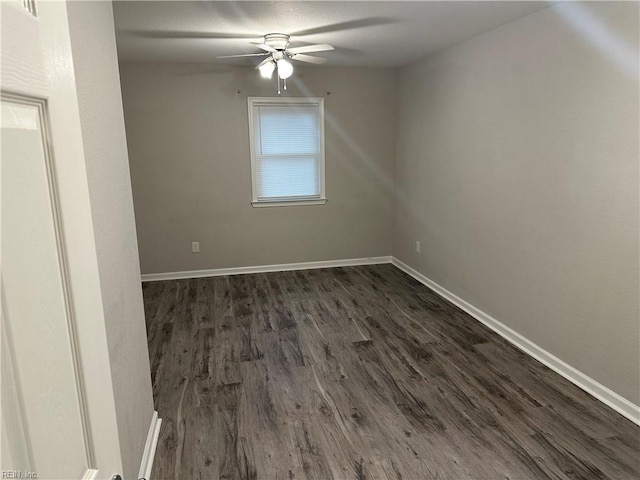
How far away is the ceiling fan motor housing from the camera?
339cm

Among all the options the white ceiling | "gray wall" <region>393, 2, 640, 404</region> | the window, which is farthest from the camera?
the window

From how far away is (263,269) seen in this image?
18.1ft

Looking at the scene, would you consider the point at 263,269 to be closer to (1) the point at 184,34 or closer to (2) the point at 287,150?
(2) the point at 287,150

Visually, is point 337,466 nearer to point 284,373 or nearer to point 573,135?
point 284,373

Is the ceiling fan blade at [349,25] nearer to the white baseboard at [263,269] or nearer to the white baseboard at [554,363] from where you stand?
the white baseboard at [554,363]

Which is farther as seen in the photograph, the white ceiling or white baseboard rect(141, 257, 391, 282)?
white baseboard rect(141, 257, 391, 282)

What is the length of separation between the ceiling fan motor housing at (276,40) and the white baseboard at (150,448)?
2.80 meters

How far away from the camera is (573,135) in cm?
281

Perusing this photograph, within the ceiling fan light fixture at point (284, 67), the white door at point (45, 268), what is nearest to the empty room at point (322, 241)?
the white door at point (45, 268)

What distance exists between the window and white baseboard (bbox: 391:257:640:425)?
2065mm

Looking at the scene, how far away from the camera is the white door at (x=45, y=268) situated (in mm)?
531

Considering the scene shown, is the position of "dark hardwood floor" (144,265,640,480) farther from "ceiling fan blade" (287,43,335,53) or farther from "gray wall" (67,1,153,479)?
"ceiling fan blade" (287,43,335,53)

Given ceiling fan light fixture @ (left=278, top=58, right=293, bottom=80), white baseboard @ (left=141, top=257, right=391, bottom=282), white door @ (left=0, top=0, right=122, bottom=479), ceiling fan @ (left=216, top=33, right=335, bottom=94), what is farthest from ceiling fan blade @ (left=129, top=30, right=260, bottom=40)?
white door @ (left=0, top=0, right=122, bottom=479)

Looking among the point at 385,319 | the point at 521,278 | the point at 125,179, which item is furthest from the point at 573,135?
the point at 125,179
